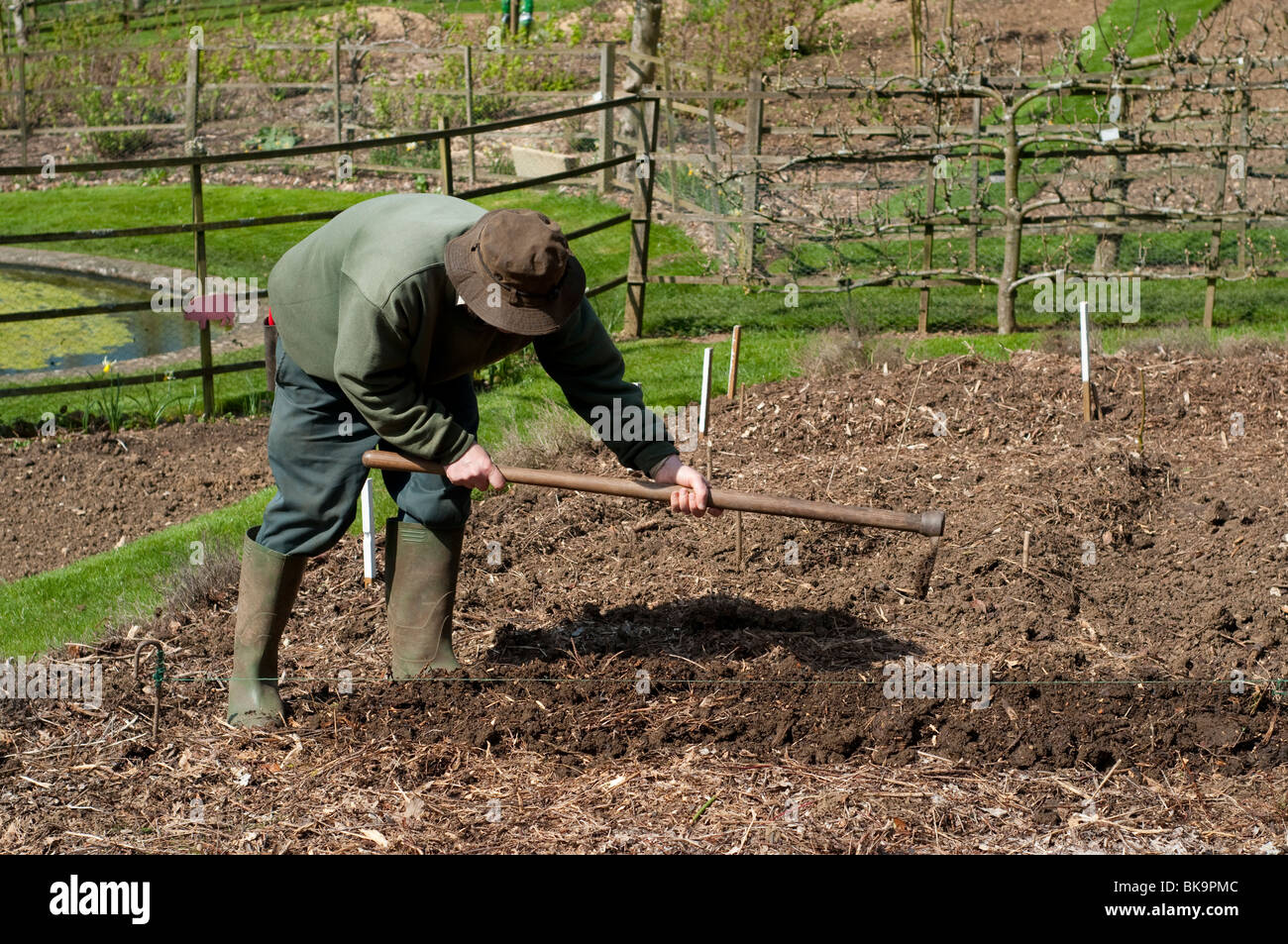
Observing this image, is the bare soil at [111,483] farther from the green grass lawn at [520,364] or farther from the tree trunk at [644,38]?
the tree trunk at [644,38]

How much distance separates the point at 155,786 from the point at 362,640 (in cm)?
116

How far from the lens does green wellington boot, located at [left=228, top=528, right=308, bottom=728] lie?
169 inches

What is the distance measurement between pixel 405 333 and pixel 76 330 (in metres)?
9.46

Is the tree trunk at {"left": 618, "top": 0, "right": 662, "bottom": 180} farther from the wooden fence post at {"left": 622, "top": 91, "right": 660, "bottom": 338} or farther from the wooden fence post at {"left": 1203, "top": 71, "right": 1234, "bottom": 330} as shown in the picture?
the wooden fence post at {"left": 1203, "top": 71, "right": 1234, "bottom": 330}

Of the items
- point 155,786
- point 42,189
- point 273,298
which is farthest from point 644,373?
point 42,189

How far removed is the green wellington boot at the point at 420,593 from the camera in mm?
4438

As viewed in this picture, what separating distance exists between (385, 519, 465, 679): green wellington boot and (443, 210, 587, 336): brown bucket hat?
0.97 m

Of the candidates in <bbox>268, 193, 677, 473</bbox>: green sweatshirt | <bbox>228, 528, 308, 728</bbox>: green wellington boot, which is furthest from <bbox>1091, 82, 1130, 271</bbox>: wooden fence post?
<bbox>228, 528, 308, 728</bbox>: green wellington boot

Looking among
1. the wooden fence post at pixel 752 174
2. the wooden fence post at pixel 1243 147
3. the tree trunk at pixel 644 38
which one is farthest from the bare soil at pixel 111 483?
the tree trunk at pixel 644 38

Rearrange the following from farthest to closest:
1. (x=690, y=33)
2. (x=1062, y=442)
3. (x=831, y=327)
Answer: (x=690, y=33), (x=831, y=327), (x=1062, y=442)

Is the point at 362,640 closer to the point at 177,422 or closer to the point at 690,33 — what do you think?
the point at 177,422

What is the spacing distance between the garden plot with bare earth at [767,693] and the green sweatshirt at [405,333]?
3.00 ft

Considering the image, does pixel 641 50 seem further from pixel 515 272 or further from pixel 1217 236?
pixel 515 272

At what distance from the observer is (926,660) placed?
4.76m
